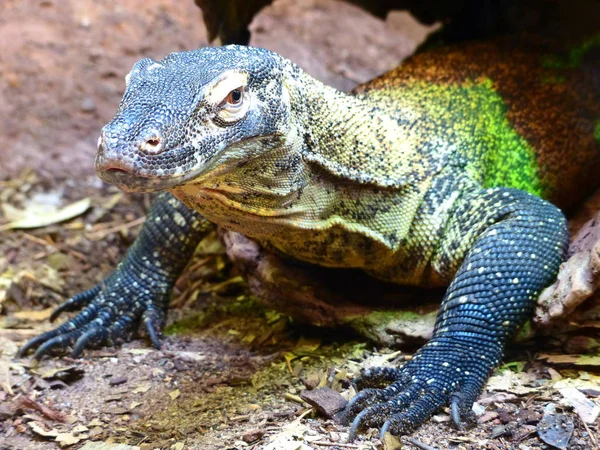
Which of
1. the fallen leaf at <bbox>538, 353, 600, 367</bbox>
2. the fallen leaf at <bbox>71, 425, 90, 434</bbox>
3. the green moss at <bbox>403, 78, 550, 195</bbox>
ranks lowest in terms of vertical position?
the fallen leaf at <bbox>71, 425, 90, 434</bbox>

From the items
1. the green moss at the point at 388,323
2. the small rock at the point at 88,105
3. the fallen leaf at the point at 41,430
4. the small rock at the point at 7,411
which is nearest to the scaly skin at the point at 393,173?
the green moss at the point at 388,323

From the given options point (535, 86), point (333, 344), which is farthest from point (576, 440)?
point (535, 86)

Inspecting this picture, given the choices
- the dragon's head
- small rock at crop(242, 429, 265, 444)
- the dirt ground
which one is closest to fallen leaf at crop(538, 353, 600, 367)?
the dirt ground

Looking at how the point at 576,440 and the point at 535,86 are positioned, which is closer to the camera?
the point at 576,440

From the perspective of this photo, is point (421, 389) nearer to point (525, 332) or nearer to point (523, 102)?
point (525, 332)

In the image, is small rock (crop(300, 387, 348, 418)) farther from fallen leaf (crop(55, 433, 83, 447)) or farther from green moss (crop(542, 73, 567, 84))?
green moss (crop(542, 73, 567, 84))

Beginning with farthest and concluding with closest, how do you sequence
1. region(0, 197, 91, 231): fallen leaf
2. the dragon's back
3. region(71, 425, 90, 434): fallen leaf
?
1. region(0, 197, 91, 231): fallen leaf
2. the dragon's back
3. region(71, 425, 90, 434): fallen leaf

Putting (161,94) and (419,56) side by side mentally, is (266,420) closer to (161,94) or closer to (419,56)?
(161,94)

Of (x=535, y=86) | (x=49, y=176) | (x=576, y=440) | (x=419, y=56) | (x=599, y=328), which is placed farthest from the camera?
(x=49, y=176)
